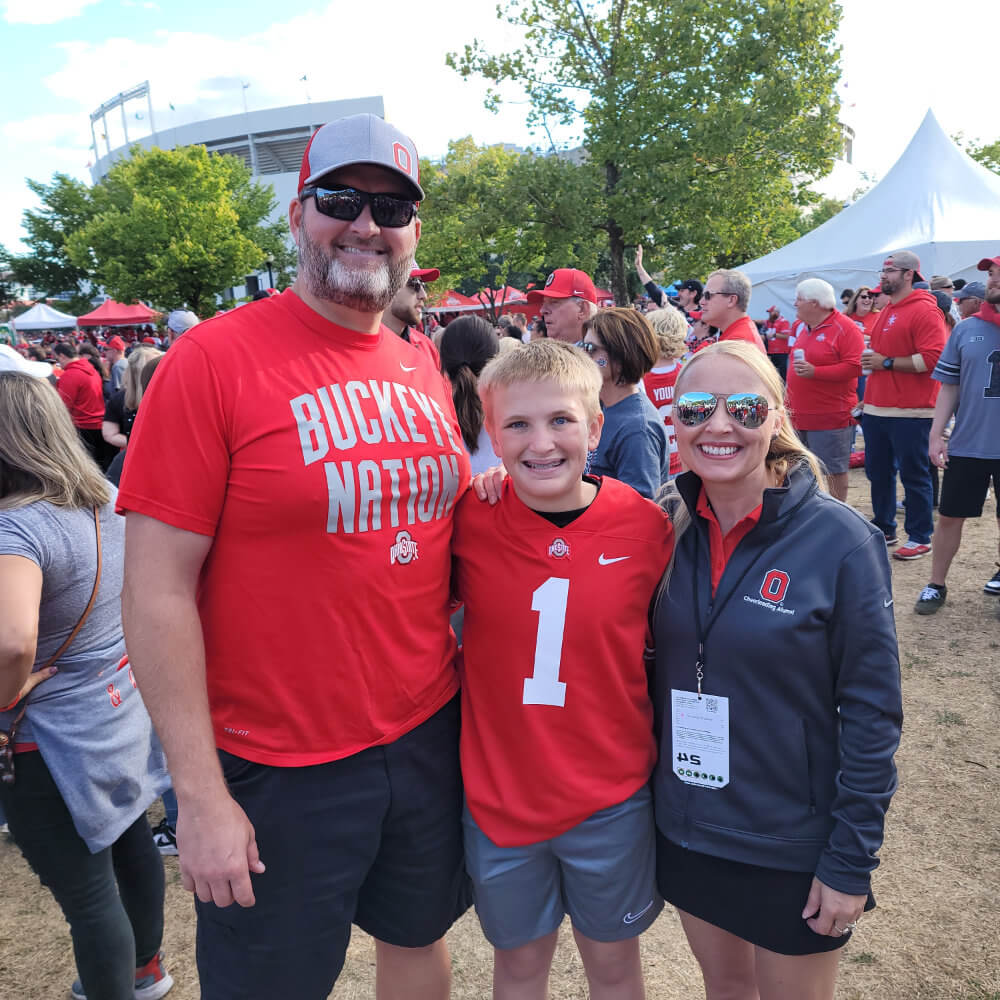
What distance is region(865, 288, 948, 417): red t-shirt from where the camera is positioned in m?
5.97

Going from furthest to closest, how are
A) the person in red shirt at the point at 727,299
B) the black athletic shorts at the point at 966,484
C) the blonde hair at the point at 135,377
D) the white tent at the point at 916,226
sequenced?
the white tent at the point at 916,226
the person in red shirt at the point at 727,299
the blonde hair at the point at 135,377
the black athletic shorts at the point at 966,484

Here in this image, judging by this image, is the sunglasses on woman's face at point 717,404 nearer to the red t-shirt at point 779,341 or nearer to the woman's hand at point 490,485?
the woman's hand at point 490,485

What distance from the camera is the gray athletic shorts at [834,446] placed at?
21.4 ft

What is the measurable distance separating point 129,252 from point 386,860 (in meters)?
35.1

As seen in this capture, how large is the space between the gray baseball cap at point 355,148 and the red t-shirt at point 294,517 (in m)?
0.32

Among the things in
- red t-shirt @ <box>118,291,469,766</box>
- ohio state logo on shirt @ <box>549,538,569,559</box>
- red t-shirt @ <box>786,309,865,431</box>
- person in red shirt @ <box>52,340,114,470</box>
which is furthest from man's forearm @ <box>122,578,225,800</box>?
person in red shirt @ <box>52,340,114,470</box>

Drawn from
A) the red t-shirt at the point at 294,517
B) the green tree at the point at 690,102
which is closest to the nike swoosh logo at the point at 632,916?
the red t-shirt at the point at 294,517

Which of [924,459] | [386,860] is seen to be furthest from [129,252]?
[386,860]

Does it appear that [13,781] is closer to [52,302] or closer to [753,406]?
[753,406]

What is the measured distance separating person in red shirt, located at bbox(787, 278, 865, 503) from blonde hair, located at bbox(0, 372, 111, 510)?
18.9 feet

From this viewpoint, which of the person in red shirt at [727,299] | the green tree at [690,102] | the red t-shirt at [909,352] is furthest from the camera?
the green tree at [690,102]

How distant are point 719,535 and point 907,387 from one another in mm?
5239

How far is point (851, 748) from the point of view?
158cm

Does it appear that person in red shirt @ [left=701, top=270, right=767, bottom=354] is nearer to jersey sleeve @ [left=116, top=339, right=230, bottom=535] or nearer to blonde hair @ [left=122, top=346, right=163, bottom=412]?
blonde hair @ [left=122, top=346, right=163, bottom=412]
